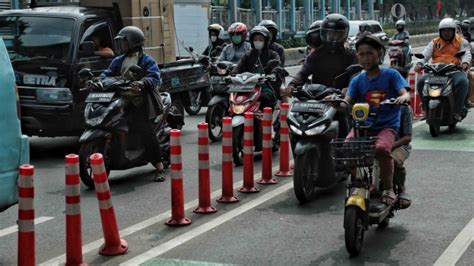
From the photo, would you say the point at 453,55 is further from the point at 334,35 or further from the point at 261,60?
the point at 334,35

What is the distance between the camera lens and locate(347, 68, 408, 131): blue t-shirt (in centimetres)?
687

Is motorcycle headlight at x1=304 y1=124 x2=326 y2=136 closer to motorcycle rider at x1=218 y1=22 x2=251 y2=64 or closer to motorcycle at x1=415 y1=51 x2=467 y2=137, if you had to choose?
motorcycle rider at x1=218 y1=22 x2=251 y2=64

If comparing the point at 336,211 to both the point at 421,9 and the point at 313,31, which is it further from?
the point at 421,9

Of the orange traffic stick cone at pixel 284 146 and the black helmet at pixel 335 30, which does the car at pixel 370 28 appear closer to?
the orange traffic stick cone at pixel 284 146

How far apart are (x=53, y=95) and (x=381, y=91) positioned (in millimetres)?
5818

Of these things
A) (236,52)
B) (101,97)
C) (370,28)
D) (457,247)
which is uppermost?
(370,28)

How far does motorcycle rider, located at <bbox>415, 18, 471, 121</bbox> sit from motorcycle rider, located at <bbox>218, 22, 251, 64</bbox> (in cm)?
292

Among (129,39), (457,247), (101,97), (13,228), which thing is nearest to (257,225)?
(457,247)

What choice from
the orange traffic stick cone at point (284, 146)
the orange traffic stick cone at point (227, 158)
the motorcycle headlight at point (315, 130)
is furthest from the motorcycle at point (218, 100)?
the motorcycle headlight at point (315, 130)

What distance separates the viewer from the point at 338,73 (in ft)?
30.0

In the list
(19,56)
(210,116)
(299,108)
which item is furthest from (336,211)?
(19,56)

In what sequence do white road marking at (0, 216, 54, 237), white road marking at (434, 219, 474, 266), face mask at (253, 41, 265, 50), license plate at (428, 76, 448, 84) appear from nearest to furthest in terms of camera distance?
white road marking at (434, 219, 474, 266)
white road marking at (0, 216, 54, 237)
face mask at (253, 41, 265, 50)
license plate at (428, 76, 448, 84)

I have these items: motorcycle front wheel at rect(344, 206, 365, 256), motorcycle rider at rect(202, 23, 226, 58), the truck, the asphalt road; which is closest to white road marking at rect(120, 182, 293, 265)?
the asphalt road

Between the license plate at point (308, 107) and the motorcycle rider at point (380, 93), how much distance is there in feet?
3.55
